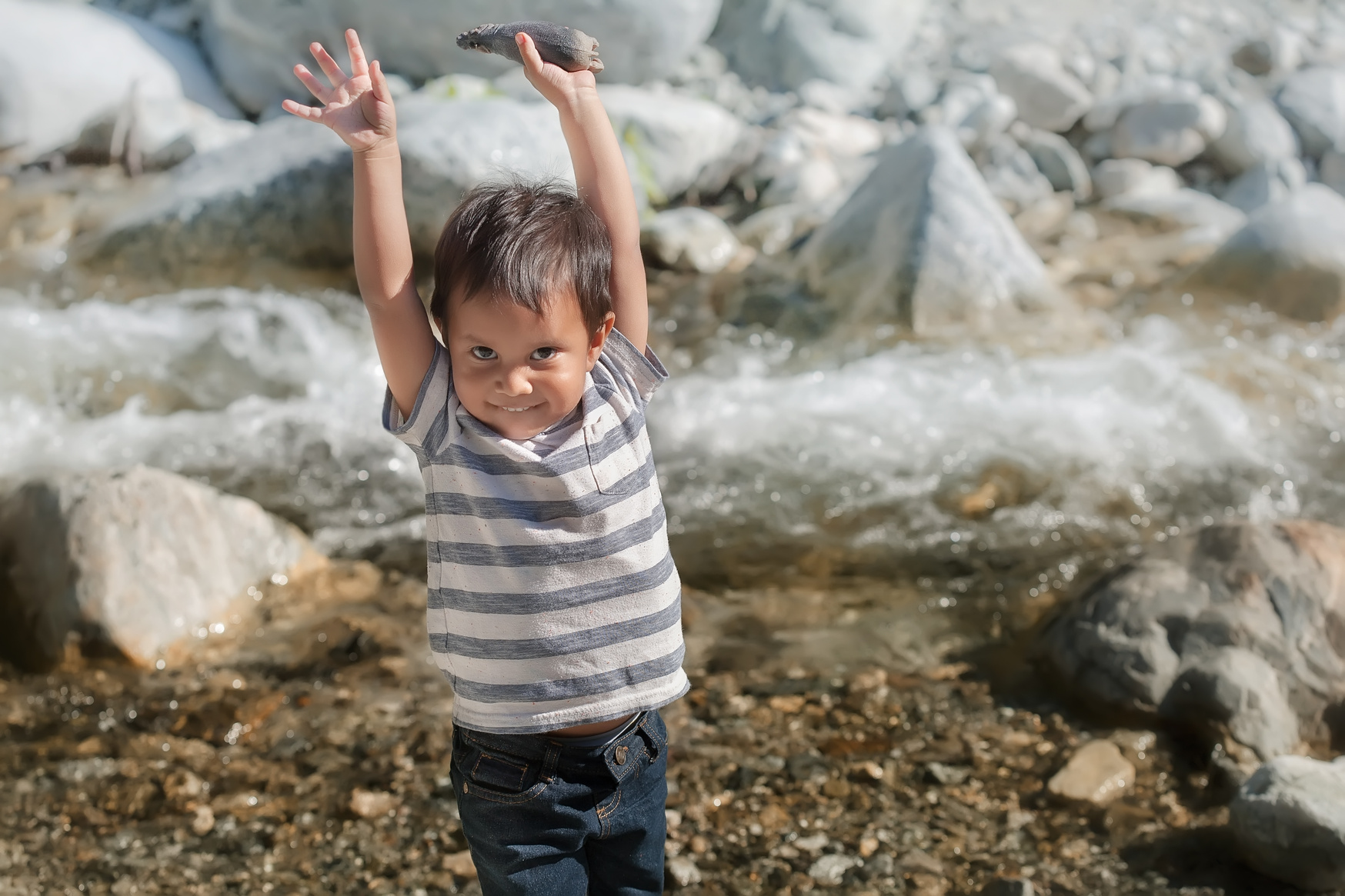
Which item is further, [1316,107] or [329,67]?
[1316,107]

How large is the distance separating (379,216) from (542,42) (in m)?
0.35

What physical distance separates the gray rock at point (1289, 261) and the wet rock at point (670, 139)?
9.90 feet

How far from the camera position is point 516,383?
161 centimetres

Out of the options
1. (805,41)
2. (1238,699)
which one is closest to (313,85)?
(1238,699)

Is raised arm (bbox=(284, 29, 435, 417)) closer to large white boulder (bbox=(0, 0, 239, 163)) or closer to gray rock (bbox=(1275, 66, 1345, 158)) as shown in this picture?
large white boulder (bbox=(0, 0, 239, 163))

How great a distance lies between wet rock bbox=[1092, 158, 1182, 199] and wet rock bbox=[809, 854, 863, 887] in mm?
6623

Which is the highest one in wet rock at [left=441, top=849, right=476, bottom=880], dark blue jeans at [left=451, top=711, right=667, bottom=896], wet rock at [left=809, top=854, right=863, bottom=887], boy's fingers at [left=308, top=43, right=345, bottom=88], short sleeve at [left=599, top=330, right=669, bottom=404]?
boy's fingers at [left=308, top=43, right=345, bottom=88]

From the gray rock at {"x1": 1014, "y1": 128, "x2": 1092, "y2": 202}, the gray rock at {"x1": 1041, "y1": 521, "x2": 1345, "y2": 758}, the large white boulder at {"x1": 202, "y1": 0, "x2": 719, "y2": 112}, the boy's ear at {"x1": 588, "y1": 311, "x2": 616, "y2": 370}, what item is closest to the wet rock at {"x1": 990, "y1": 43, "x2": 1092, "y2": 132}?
the gray rock at {"x1": 1014, "y1": 128, "x2": 1092, "y2": 202}

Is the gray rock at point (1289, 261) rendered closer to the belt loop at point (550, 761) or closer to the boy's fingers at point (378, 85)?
the belt loop at point (550, 761)

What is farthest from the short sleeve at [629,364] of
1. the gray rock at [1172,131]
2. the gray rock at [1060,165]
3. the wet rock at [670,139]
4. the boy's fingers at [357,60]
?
the gray rock at [1172,131]

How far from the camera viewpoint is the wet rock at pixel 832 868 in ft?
7.86

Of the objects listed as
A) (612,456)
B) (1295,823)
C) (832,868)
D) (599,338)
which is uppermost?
(599,338)

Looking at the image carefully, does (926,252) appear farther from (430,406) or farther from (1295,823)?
(430,406)

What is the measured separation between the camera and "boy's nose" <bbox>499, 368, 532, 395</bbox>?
1.61 meters
